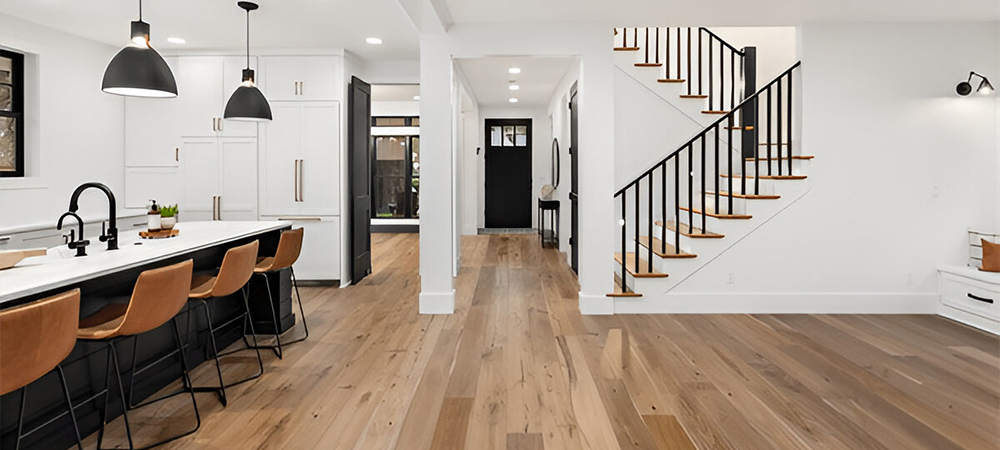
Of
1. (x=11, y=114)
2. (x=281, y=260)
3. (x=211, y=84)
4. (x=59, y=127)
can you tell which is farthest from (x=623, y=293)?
(x=11, y=114)

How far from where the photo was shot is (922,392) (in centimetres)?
315

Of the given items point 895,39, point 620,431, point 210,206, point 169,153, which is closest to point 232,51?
point 169,153

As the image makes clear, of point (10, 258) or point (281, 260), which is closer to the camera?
point (10, 258)

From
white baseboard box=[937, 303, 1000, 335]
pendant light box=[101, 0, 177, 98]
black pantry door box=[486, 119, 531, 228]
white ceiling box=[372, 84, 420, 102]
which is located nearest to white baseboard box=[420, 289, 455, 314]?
pendant light box=[101, 0, 177, 98]

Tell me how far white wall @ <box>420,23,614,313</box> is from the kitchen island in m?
1.41

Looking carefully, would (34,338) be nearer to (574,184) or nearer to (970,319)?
(970,319)

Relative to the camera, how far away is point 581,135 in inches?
204

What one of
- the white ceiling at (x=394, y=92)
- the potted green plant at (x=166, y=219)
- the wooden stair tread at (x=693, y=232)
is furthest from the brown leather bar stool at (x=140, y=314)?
the white ceiling at (x=394, y=92)

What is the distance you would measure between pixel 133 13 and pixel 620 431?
16.2 feet

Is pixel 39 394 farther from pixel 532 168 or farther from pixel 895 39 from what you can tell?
A: pixel 532 168

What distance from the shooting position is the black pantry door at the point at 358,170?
20.8 feet

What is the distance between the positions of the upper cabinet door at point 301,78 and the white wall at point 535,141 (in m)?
5.80

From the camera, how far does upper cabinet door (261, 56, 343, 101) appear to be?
6129 mm

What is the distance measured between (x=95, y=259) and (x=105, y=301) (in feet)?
0.82
